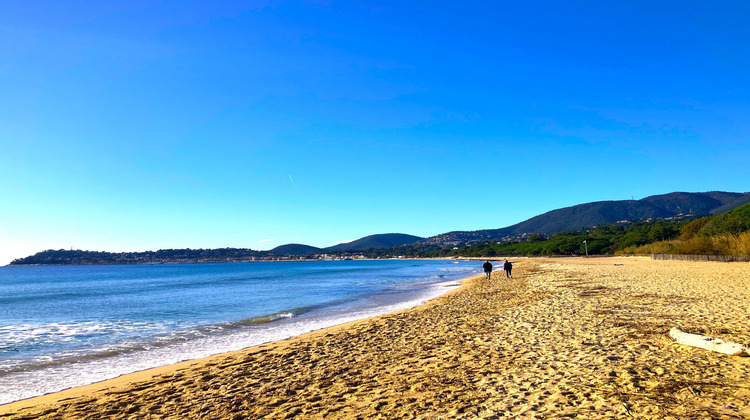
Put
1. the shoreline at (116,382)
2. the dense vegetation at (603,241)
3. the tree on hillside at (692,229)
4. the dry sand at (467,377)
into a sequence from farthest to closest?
1. the dense vegetation at (603,241)
2. the tree on hillside at (692,229)
3. the shoreline at (116,382)
4. the dry sand at (467,377)

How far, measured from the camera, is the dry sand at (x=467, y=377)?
199 inches

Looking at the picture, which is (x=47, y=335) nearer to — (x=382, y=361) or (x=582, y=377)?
(x=382, y=361)

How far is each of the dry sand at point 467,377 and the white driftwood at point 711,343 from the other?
0.53ft

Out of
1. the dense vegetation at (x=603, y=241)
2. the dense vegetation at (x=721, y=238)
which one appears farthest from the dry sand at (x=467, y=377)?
the dense vegetation at (x=603, y=241)

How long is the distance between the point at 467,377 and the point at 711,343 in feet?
14.6

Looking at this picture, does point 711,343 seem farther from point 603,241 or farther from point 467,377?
point 603,241

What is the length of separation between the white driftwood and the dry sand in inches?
6.4

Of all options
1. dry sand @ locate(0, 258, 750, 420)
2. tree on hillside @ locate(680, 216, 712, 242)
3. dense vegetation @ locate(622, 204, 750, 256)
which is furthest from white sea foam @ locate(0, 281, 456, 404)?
tree on hillside @ locate(680, 216, 712, 242)

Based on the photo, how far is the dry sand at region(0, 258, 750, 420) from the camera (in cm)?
505

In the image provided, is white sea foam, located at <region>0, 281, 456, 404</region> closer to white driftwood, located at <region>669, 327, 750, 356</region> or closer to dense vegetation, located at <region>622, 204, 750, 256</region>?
white driftwood, located at <region>669, 327, 750, 356</region>

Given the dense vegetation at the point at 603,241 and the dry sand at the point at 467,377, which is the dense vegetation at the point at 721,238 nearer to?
the dense vegetation at the point at 603,241

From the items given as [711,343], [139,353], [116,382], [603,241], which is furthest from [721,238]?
→ [603,241]

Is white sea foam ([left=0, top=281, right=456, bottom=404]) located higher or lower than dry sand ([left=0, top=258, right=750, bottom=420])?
lower

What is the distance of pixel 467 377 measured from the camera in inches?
250
